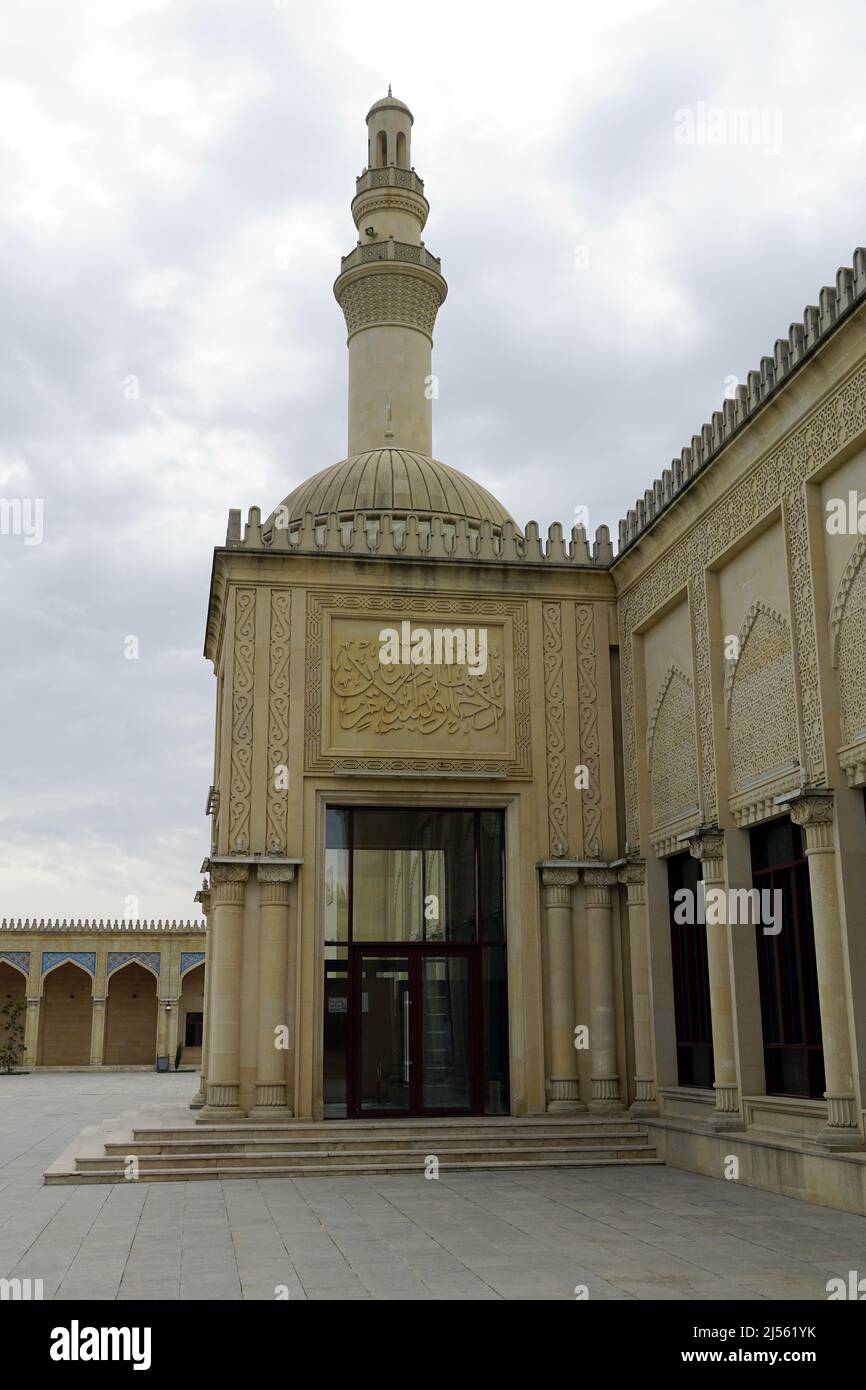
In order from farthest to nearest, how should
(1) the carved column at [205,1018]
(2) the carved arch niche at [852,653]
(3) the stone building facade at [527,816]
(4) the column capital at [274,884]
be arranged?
(1) the carved column at [205,1018]
(4) the column capital at [274,884]
(3) the stone building facade at [527,816]
(2) the carved arch niche at [852,653]

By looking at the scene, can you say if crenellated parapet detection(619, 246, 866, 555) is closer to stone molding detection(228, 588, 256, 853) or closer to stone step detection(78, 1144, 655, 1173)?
stone molding detection(228, 588, 256, 853)

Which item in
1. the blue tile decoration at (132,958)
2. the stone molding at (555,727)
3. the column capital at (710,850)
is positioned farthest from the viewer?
the blue tile decoration at (132,958)

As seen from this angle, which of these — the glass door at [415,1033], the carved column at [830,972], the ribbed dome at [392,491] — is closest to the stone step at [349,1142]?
the glass door at [415,1033]

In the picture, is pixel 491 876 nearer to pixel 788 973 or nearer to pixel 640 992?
pixel 640 992

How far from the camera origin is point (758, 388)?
457 inches

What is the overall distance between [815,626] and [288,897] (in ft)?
21.9

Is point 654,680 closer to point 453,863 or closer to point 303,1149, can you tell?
point 453,863

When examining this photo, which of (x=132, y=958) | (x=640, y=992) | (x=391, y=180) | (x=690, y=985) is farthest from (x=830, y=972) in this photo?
(x=132, y=958)

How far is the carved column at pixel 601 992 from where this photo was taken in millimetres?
14086

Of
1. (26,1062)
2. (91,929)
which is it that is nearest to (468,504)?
(91,929)

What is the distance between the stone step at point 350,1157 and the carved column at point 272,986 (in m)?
1.00

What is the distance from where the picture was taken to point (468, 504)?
1912 centimetres

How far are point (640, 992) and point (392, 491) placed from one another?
8607mm

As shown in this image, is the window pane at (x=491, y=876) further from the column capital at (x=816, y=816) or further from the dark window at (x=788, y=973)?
the column capital at (x=816, y=816)
